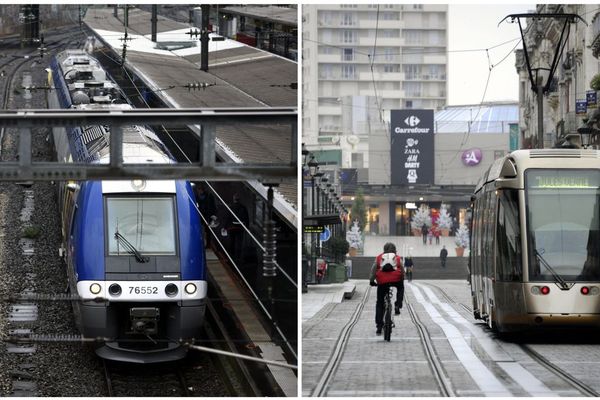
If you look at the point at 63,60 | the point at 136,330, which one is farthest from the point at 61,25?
the point at 136,330

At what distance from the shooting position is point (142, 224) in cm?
1367

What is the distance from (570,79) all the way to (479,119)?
3796 centimetres

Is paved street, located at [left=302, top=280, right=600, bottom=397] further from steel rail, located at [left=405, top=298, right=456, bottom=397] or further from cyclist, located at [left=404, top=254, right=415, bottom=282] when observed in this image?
cyclist, located at [left=404, top=254, right=415, bottom=282]

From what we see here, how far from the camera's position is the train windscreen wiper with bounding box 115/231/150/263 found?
Answer: 43.9ft

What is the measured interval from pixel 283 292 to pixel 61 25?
3683mm

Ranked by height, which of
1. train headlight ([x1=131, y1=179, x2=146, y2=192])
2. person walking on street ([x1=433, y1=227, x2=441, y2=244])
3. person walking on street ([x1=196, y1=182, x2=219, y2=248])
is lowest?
person walking on street ([x1=433, y1=227, x2=441, y2=244])

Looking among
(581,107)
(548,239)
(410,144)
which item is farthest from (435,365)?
(410,144)

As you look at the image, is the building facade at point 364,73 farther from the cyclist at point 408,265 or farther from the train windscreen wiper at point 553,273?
the cyclist at point 408,265

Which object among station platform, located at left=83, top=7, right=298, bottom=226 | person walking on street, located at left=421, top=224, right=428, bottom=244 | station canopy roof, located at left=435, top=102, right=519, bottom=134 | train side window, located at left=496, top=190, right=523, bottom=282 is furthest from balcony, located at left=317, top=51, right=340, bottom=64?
station canopy roof, located at left=435, top=102, right=519, bottom=134

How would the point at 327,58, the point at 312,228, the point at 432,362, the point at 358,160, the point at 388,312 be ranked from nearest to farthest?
the point at 432,362
the point at 388,312
the point at 312,228
the point at 327,58
the point at 358,160

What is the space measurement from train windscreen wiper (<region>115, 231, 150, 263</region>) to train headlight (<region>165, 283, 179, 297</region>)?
35cm

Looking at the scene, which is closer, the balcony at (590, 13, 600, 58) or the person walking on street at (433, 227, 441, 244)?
the balcony at (590, 13, 600, 58)

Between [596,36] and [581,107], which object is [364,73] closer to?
[581,107]

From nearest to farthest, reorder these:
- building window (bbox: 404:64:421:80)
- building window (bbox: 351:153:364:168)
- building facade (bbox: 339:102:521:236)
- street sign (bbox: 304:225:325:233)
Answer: street sign (bbox: 304:225:325:233), building facade (bbox: 339:102:521:236), building window (bbox: 351:153:364:168), building window (bbox: 404:64:421:80)
